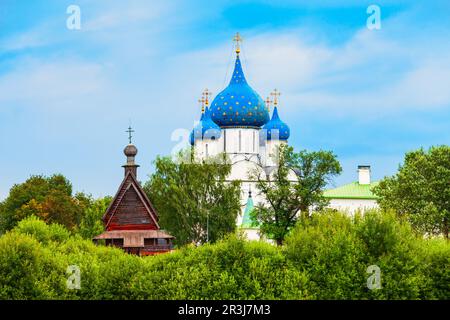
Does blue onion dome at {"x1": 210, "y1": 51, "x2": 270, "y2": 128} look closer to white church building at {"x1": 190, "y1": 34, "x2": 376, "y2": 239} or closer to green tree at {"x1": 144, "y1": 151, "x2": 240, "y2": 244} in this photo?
white church building at {"x1": 190, "y1": 34, "x2": 376, "y2": 239}

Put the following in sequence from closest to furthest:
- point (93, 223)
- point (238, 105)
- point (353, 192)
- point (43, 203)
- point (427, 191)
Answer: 1. point (427, 191)
2. point (93, 223)
3. point (43, 203)
4. point (238, 105)
5. point (353, 192)

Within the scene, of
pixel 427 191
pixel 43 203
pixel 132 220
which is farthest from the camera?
pixel 43 203

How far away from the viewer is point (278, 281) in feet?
124

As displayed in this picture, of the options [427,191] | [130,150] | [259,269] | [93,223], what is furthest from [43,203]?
[259,269]

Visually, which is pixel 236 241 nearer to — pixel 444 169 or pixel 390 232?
pixel 390 232

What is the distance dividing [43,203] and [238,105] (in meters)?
19.5

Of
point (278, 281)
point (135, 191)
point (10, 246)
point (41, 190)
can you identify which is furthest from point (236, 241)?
point (41, 190)

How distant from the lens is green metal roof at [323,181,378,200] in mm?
95438

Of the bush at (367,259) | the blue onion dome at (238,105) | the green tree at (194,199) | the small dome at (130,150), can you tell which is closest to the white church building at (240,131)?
the blue onion dome at (238,105)

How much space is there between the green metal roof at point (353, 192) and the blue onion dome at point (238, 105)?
9695mm

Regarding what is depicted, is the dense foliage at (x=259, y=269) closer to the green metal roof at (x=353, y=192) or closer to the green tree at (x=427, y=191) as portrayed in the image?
the green tree at (x=427, y=191)

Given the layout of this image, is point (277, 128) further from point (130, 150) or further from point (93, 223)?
point (130, 150)

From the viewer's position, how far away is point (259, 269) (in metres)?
37.9
